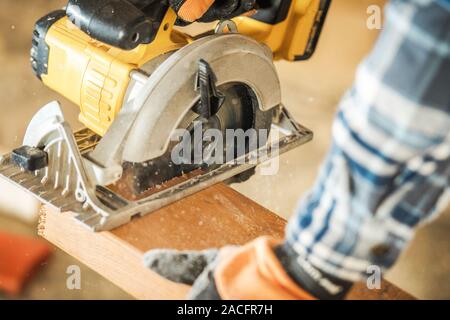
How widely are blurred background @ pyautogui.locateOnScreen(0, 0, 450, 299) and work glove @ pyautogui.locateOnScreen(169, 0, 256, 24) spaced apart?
3.69 ft

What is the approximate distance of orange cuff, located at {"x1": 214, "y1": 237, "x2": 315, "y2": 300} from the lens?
1460 mm

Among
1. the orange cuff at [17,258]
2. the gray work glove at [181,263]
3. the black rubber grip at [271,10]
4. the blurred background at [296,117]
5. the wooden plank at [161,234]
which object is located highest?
the black rubber grip at [271,10]

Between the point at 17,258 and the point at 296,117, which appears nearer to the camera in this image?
the point at 17,258

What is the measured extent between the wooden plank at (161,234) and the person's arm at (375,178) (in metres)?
0.34

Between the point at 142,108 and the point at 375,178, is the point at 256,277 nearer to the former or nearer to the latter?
the point at 375,178

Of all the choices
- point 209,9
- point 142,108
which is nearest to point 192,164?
point 142,108

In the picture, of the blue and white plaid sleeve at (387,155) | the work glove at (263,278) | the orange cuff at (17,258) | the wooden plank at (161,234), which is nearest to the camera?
the blue and white plaid sleeve at (387,155)

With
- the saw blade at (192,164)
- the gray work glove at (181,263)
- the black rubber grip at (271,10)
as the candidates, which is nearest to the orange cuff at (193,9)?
the saw blade at (192,164)

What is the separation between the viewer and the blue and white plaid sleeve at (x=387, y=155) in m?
1.20

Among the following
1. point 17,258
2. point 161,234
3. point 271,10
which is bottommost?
point 17,258

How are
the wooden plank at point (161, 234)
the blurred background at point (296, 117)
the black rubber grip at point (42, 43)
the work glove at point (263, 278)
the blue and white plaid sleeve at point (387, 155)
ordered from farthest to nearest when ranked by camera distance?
1. the blurred background at point (296, 117)
2. the black rubber grip at point (42, 43)
3. the wooden plank at point (161, 234)
4. the work glove at point (263, 278)
5. the blue and white plaid sleeve at point (387, 155)

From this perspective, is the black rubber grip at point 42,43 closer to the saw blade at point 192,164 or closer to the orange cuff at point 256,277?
the saw blade at point 192,164

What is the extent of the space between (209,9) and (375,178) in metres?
0.98

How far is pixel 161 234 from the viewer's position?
75.4 inches
